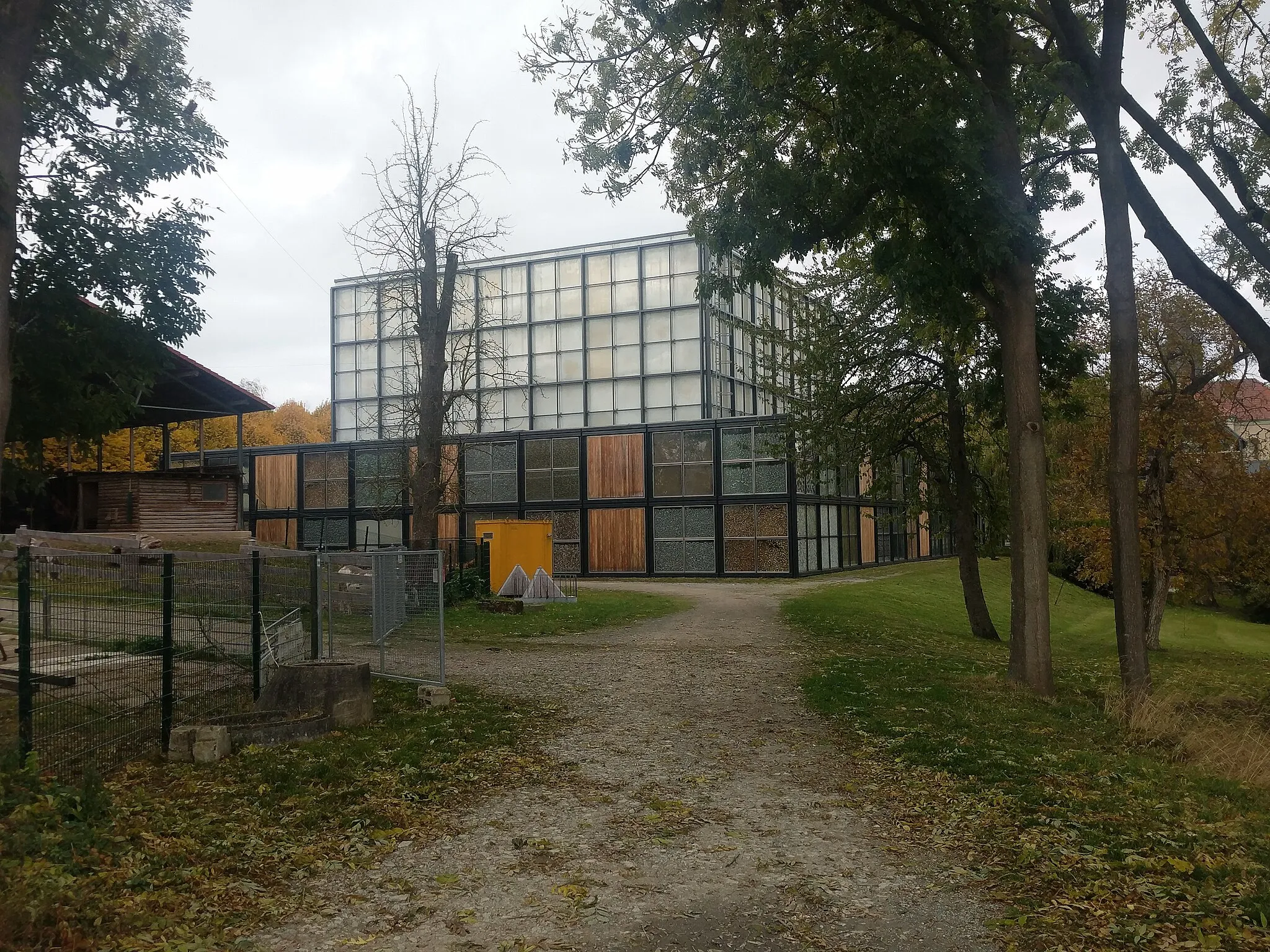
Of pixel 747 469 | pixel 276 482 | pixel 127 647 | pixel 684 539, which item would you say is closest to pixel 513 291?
pixel 276 482

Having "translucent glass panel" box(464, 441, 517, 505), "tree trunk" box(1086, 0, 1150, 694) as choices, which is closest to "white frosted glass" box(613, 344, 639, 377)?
"translucent glass panel" box(464, 441, 517, 505)

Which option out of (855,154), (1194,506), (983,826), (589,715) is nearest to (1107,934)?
(983,826)

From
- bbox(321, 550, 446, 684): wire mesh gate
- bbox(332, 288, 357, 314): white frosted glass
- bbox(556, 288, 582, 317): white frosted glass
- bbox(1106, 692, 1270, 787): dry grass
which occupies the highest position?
bbox(332, 288, 357, 314): white frosted glass

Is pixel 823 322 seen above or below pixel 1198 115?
below

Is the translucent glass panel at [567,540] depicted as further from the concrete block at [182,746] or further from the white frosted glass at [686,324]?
the concrete block at [182,746]

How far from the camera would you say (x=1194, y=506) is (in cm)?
2289

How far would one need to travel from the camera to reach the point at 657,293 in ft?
167

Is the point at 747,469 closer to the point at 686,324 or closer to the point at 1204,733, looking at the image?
the point at 686,324

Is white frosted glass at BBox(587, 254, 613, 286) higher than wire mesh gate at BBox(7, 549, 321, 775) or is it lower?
higher

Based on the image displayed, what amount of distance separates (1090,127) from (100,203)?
435 inches

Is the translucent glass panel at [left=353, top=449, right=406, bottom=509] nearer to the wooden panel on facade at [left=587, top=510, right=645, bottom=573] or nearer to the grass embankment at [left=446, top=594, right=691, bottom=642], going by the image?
the wooden panel on facade at [left=587, top=510, right=645, bottom=573]

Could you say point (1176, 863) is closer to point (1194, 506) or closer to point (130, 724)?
point (130, 724)

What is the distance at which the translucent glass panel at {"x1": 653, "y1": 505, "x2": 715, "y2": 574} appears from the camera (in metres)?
39.7

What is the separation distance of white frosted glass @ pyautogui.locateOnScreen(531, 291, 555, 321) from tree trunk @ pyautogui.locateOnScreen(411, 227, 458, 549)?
30.4m
